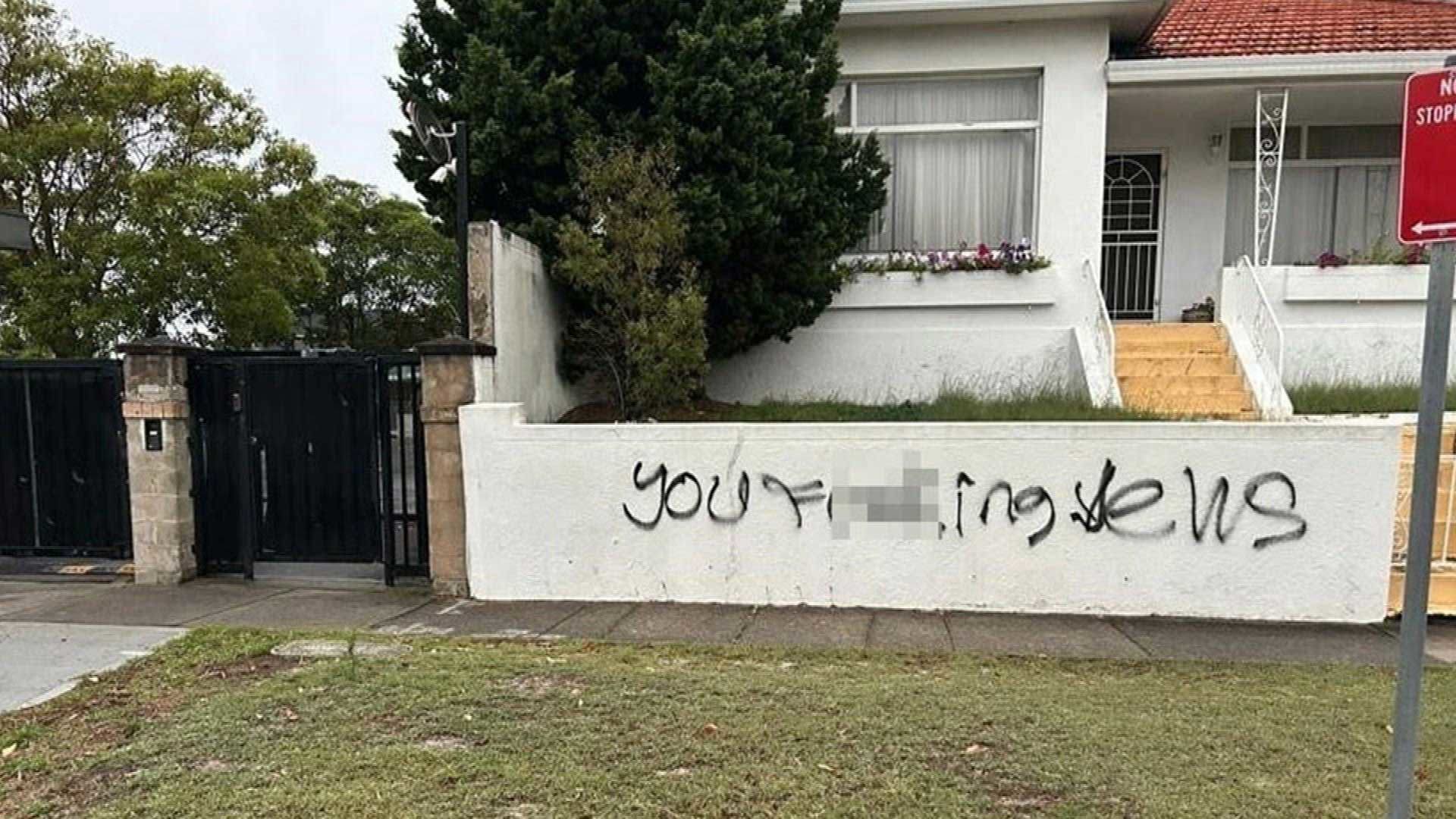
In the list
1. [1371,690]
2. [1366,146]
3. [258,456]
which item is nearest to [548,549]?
[258,456]

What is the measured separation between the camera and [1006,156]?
11055 millimetres

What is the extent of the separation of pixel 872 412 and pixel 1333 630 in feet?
15.5

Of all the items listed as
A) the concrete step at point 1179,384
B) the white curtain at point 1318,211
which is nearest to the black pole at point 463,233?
the concrete step at point 1179,384

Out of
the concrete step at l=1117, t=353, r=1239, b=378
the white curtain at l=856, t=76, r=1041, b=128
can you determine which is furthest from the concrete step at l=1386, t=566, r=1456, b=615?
the white curtain at l=856, t=76, r=1041, b=128

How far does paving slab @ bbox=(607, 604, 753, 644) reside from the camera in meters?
5.68

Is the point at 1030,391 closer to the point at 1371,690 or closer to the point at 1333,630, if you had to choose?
the point at 1333,630

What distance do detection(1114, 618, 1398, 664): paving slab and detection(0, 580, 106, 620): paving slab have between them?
7.91 m

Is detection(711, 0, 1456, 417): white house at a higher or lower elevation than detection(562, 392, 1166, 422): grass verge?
higher

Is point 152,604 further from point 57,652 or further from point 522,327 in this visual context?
point 522,327

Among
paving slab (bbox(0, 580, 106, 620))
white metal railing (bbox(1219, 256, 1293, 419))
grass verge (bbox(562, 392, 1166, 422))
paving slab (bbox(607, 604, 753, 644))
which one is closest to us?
paving slab (bbox(607, 604, 753, 644))

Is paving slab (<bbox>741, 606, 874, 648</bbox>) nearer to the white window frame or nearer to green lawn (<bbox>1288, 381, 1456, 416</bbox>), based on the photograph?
green lawn (<bbox>1288, 381, 1456, 416</bbox>)

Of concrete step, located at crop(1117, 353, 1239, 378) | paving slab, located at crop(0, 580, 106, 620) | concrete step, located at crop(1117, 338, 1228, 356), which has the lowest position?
paving slab, located at crop(0, 580, 106, 620)

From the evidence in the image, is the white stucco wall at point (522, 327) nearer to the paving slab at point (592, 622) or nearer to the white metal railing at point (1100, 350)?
the paving slab at point (592, 622)

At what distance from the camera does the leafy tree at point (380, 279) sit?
31.6 metres
